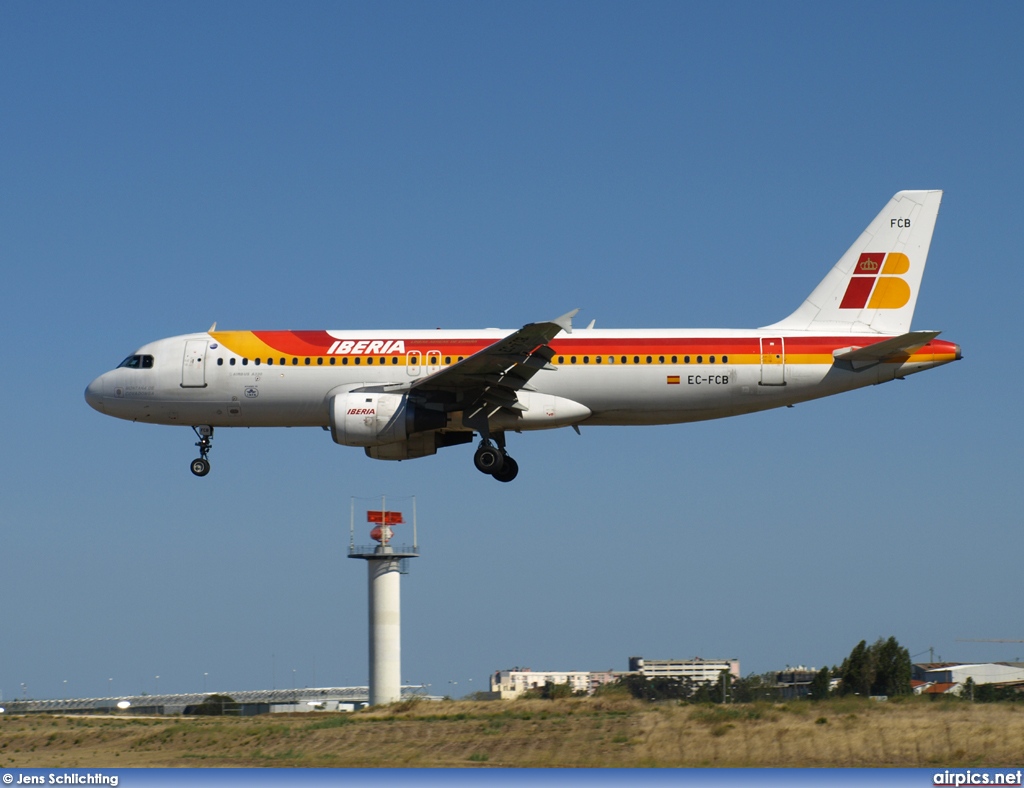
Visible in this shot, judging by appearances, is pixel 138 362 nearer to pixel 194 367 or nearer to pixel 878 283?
pixel 194 367

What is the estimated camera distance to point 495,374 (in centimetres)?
3431

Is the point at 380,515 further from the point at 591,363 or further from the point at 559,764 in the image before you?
the point at 559,764

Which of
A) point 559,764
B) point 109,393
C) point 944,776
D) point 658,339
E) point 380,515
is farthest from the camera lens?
point 380,515

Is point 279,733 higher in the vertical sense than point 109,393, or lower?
lower

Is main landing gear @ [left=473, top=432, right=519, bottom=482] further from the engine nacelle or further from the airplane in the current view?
the engine nacelle

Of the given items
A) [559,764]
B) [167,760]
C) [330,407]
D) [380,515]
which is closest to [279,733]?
[167,760]

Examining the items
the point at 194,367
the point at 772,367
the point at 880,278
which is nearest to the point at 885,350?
the point at 772,367

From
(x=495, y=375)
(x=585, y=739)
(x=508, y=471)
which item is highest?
(x=495, y=375)

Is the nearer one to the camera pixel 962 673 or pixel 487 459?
pixel 487 459

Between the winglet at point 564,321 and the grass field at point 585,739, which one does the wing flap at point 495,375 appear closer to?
the winglet at point 564,321

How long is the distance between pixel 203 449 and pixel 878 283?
763 inches

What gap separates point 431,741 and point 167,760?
21.5ft

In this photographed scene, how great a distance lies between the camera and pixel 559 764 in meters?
28.2

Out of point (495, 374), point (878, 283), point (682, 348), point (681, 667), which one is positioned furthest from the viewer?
point (681, 667)
